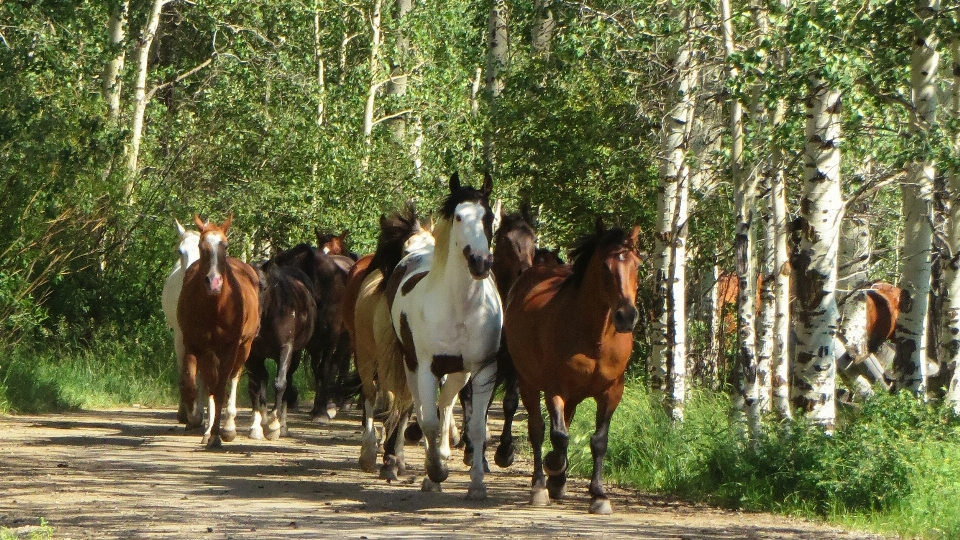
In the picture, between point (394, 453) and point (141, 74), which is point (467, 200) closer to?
point (394, 453)

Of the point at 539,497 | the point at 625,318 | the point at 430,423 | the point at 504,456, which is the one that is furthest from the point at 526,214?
the point at 625,318

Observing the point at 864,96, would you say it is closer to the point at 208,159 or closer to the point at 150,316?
the point at 150,316

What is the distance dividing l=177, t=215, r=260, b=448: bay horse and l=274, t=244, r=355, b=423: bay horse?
388 centimetres

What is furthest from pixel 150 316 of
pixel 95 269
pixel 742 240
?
pixel 742 240

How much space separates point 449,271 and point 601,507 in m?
2.15

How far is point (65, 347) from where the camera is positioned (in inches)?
854

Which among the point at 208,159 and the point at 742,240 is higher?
the point at 208,159

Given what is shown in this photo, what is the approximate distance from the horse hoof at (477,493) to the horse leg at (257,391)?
5.28 metres

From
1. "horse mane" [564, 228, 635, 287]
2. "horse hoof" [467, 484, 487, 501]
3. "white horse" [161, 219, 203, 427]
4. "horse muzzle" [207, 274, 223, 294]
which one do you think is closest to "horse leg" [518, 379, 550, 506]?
"horse hoof" [467, 484, 487, 501]

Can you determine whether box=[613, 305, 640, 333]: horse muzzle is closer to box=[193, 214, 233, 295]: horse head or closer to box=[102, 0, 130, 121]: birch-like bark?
box=[193, 214, 233, 295]: horse head

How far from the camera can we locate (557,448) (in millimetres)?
10492

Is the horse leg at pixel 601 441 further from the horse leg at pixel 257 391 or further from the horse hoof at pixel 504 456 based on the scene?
the horse leg at pixel 257 391

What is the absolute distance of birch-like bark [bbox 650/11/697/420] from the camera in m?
14.3

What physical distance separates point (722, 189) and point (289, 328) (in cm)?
598
